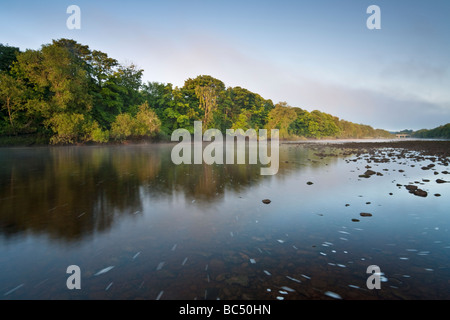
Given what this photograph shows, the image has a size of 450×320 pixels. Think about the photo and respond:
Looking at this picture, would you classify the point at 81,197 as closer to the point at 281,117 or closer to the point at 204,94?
the point at 204,94

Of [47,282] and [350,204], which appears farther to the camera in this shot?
[350,204]

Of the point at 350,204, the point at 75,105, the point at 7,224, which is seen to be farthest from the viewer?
the point at 75,105

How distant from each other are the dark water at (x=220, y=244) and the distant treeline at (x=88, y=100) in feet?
133

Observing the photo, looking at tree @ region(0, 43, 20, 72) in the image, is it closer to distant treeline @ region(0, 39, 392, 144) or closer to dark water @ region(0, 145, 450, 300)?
distant treeline @ region(0, 39, 392, 144)

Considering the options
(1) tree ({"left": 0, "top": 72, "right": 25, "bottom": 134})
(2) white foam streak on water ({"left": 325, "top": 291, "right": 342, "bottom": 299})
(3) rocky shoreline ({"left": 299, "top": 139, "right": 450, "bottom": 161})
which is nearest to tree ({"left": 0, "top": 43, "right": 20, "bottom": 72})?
(1) tree ({"left": 0, "top": 72, "right": 25, "bottom": 134})

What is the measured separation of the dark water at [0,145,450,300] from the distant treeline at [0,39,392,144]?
133ft

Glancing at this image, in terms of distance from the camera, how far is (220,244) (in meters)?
4.91

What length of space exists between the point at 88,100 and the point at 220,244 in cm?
5270

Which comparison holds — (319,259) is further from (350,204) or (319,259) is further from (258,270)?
(350,204)

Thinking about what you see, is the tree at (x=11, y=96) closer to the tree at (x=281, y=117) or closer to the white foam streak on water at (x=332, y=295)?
the white foam streak on water at (x=332, y=295)

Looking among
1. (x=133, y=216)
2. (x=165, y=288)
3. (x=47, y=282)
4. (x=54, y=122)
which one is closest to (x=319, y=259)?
(x=165, y=288)

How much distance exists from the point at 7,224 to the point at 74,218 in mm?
1623

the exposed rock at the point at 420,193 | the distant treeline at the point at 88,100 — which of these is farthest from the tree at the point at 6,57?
the exposed rock at the point at 420,193

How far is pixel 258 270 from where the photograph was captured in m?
3.87
